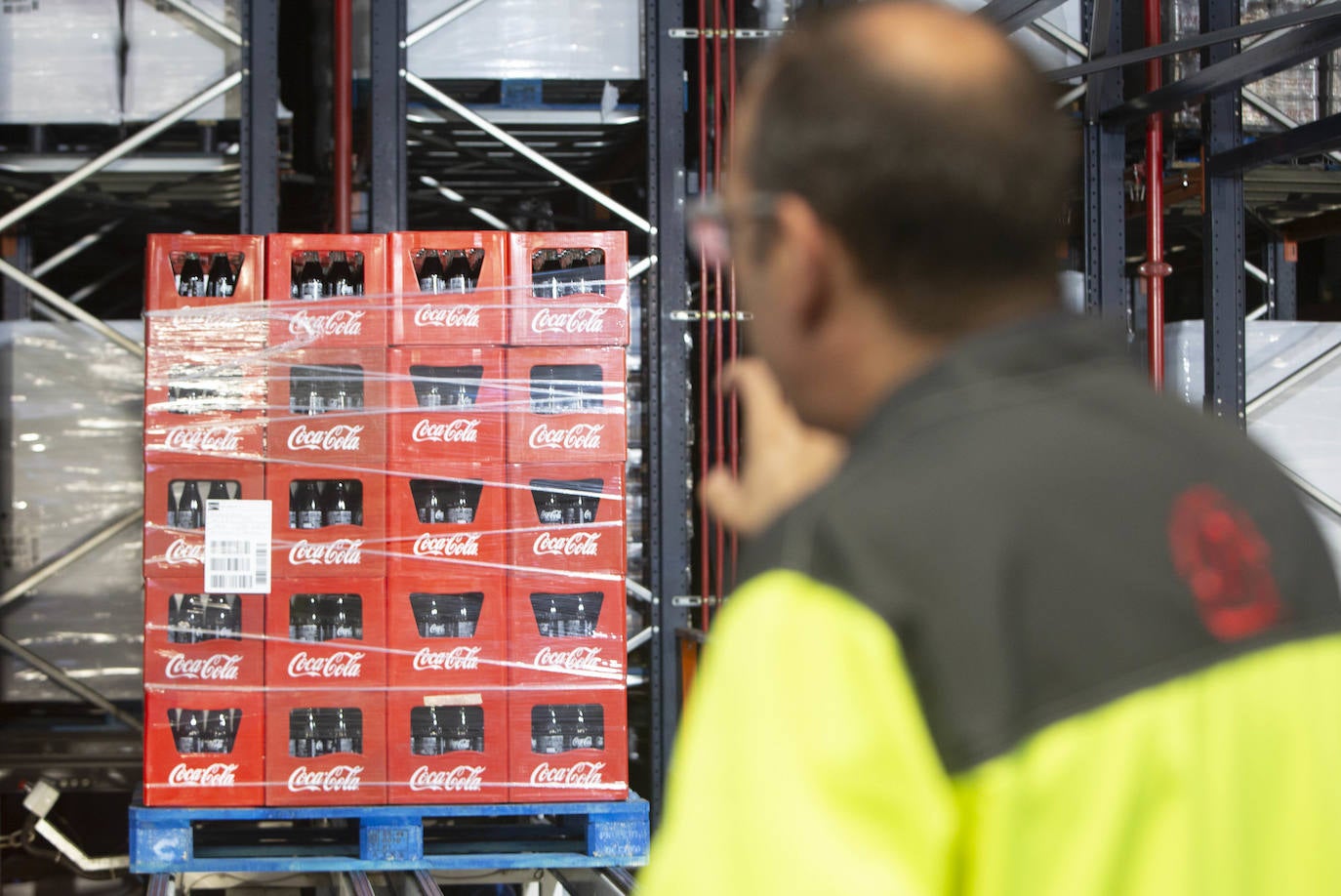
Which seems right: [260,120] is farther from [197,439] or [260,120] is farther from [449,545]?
[449,545]

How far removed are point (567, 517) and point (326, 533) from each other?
2.83 feet

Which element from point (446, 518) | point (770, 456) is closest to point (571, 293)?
point (446, 518)

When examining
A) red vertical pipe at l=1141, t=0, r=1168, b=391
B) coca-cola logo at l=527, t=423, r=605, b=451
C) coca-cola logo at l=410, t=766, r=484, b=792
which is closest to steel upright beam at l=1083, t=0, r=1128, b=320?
red vertical pipe at l=1141, t=0, r=1168, b=391

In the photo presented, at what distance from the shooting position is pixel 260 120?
5922mm

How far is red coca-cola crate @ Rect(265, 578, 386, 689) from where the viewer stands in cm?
502

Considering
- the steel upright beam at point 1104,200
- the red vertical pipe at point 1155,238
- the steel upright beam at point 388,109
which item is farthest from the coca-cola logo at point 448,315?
the red vertical pipe at point 1155,238

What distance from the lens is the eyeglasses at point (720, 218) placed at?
0.94 metres

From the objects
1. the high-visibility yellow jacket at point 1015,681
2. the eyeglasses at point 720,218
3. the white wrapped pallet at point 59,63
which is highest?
the white wrapped pallet at point 59,63

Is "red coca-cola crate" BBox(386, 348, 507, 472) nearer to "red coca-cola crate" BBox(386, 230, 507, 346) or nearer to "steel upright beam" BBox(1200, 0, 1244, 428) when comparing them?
"red coca-cola crate" BBox(386, 230, 507, 346)

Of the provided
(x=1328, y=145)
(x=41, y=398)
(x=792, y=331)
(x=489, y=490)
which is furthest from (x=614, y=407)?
(x=792, y=331)

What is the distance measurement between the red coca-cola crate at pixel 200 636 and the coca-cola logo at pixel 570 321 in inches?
55.1

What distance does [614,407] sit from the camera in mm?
5109

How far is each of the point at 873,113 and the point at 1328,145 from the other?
15.5 feet

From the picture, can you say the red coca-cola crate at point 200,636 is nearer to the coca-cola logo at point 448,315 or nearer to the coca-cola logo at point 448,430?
the coca-cola logo at point 448,430
